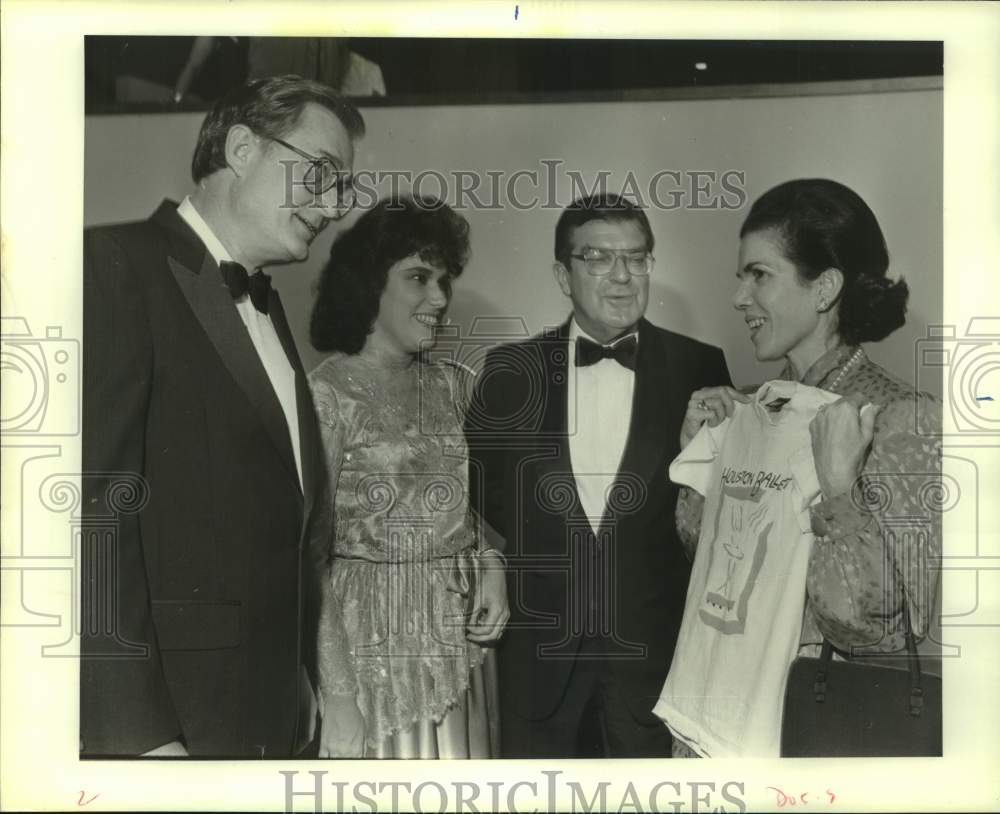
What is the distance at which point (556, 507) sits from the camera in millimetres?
2709

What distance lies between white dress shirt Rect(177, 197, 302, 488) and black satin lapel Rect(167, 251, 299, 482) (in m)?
0.01

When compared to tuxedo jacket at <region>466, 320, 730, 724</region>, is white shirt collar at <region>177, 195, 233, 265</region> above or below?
above

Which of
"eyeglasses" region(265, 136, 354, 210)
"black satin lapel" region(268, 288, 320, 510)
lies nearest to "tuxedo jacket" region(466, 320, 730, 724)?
"black satin lapel" region(268, 288, 320, 510)

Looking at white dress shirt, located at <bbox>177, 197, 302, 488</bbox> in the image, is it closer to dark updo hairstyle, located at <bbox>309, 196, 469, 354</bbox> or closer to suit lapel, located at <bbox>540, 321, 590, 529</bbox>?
dark updo hairstyle, located at <bbox>309, 196, 469, 354</bbox>

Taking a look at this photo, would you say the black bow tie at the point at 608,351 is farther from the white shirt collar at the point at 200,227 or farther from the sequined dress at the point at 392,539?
the white shirt collar at the point at 200,227

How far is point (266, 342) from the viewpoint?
8.71 ft

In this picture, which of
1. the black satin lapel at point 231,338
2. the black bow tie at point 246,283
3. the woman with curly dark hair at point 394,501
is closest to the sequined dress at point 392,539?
the woman with curly dark hair at point 394,501

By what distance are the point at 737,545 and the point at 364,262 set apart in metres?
1.12

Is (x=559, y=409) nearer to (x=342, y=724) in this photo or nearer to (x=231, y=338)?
(x=231, y=338)

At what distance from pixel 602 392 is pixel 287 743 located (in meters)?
1.13

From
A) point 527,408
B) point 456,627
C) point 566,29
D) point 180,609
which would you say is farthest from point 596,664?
Answer: point 566,29

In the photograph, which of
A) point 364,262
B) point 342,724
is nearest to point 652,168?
point 364,262

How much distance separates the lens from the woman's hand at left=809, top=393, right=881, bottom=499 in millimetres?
2680

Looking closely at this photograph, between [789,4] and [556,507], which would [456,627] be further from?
[789,4]
